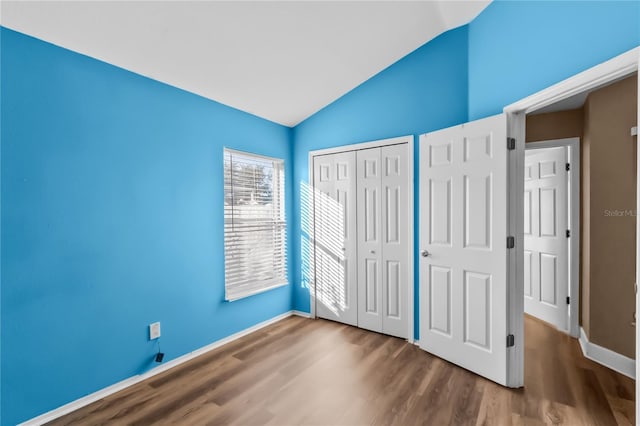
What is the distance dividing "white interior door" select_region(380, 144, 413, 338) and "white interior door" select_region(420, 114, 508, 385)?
25 centimetres

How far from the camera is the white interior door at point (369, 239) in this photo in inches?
126

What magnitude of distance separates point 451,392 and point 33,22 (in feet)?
11.9

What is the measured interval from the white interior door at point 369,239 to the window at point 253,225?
3.32 ft

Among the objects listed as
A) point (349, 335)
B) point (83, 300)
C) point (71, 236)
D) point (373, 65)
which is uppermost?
point (373, 65)

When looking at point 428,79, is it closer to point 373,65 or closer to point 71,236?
point 373,65

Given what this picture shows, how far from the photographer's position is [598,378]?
2311mm

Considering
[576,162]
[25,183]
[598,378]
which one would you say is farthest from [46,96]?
[576,162]

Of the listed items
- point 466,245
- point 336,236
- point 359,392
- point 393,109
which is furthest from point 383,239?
point 359,392

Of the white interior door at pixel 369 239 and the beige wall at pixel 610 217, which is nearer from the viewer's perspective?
the beige wall at pixel 610 217

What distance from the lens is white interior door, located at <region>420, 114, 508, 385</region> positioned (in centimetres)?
224

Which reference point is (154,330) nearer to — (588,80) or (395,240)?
(395,240)

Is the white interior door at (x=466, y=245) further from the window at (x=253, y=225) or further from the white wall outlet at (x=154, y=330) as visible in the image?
the white wall outlet at (x=154, y=330)

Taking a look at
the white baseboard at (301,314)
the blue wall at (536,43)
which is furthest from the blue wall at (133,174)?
the white baseboard at (301,314)

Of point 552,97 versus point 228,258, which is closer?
point 552,97
